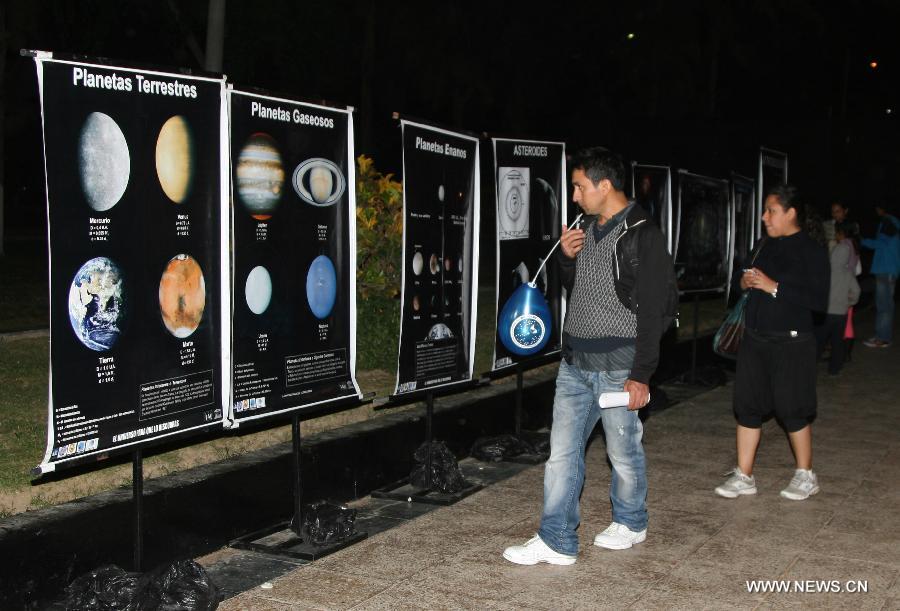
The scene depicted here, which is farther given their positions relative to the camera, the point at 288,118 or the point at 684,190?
the point at 684,190

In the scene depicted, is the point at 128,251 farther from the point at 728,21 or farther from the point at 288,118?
the point at 728,21

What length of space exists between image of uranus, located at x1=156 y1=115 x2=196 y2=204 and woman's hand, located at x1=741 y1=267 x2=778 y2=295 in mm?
3563

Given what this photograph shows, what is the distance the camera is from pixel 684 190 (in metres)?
11.3

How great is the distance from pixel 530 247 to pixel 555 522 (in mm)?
2830

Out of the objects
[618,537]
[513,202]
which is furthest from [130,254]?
[513,202]

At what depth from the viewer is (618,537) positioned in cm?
577

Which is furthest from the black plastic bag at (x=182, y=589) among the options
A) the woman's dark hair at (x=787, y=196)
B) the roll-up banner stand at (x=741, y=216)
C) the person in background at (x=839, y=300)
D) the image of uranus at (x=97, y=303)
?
the person in background at (x=839, y=300)

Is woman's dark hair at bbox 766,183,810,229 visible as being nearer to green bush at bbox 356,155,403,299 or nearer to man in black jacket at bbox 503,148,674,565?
man in black jacket at bbox 503,148,674,565

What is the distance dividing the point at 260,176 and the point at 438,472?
252 cm

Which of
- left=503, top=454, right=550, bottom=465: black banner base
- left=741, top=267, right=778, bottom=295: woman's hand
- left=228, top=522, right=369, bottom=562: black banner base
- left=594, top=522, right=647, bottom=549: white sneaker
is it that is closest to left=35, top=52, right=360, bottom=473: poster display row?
left=228, top=522, right=369, bottom=562: black banner base

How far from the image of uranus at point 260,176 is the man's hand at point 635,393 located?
1997 millimetres

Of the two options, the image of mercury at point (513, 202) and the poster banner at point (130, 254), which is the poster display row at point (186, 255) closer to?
the poster banner at point (130, 254)

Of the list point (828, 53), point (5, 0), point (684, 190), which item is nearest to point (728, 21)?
point (828, 53)

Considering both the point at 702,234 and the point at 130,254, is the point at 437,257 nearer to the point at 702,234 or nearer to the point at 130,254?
the point at 130,254
